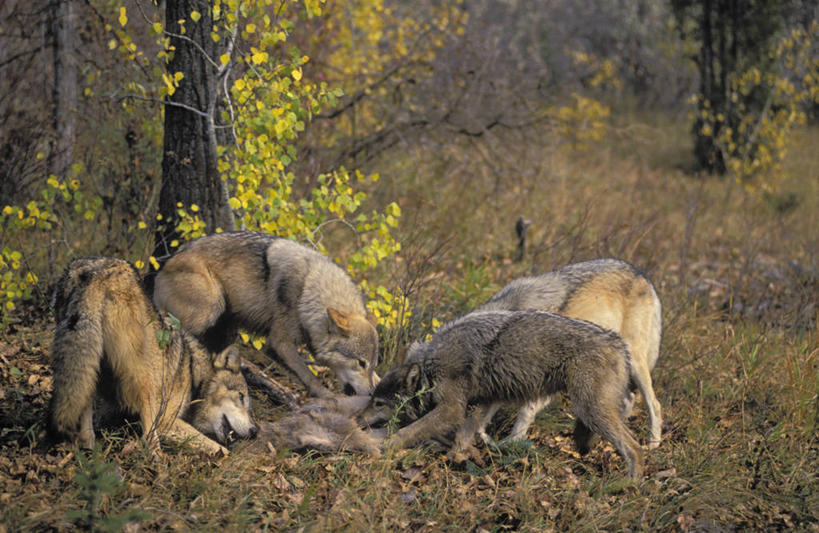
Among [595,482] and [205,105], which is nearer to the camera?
[595,482]

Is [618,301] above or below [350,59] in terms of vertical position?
below

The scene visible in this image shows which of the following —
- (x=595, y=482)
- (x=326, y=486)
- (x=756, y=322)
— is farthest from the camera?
(x=756, y=322)

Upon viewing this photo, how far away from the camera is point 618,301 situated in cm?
570

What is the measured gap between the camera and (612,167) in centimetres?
1672

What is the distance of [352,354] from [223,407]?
1.13 m

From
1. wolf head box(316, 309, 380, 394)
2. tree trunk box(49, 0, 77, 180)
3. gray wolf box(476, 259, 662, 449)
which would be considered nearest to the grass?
wolf head box(316, 309, 380, 394)

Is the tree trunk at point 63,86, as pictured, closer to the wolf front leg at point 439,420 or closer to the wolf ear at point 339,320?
the wolf ear at point 339,320

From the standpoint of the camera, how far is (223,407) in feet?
15.6

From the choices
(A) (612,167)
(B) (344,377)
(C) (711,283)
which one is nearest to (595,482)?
(B) (344,377)

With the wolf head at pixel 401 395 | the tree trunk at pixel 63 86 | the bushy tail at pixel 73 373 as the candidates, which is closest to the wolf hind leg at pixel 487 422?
the wolf head at pixel 401 395

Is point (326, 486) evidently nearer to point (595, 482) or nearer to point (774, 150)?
point (595, 482)

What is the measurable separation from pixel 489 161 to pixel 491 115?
2.69 feet

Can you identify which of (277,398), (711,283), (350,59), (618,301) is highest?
(350,59)

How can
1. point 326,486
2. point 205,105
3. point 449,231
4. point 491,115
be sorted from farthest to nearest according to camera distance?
point 491,115
point 449,231
point 205,105
point 326,486
